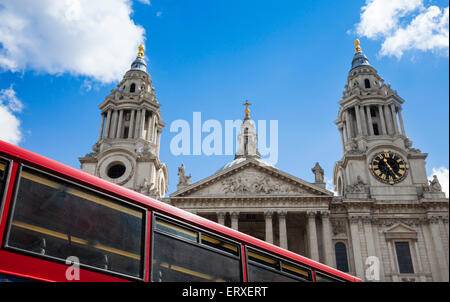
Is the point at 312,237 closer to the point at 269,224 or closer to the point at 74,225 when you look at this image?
the point at 269,224

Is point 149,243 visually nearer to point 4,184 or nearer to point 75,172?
point 75,172

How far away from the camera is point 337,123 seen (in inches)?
1895

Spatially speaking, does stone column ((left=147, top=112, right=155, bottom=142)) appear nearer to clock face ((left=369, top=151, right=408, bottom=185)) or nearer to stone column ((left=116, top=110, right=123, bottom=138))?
stone column ((left=116, top=110, right=123, bottom=138))

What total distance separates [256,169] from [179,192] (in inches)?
273

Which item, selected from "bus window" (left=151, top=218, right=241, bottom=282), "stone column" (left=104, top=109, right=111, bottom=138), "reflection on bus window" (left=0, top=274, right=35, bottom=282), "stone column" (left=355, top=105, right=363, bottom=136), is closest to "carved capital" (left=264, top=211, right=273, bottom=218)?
"stone column" (left=355, top=105, right=363, bottom=136)

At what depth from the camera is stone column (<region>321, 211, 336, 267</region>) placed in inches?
1305

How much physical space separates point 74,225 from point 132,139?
3634 cm

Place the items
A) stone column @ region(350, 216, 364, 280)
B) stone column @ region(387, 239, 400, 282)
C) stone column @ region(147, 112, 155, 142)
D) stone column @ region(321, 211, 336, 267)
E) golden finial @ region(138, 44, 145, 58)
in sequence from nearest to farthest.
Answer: stone column @ region(321, 211, 336, 267) → stone column @ region(350, 216, 364, 280) → stone column @ region(387, 239, 400, 282) → stone column @ region(147, 112, 155, 142) → golden finial @ region(138, 44, 145, 58)

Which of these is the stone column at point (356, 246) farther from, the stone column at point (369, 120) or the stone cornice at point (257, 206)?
the stone column at point (369, 120)

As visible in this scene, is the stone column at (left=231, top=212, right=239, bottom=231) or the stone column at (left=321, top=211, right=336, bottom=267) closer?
the stone column at (left=321, top=211, right=336, bottom=267)

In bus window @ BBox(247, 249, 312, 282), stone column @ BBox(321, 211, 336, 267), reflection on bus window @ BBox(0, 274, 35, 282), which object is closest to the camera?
reflection on bus window @ BBox(0, 274, 35, 282)

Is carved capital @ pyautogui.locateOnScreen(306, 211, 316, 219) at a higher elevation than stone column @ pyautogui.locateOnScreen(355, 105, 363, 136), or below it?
below

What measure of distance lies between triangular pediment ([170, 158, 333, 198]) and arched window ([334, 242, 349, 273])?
14.3ft

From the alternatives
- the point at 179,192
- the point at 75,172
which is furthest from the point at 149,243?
the point at 179,192
